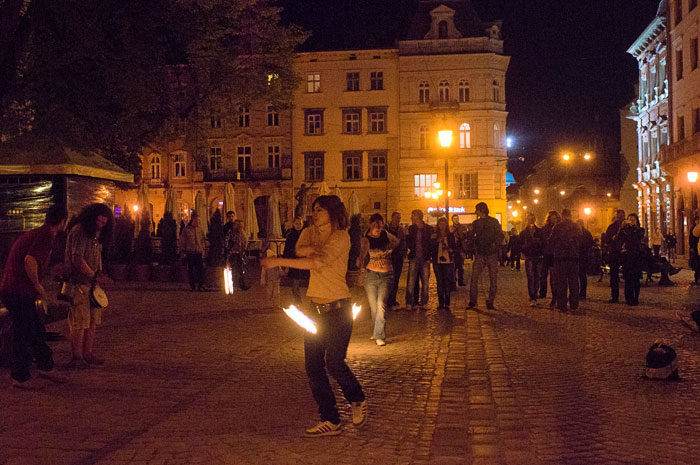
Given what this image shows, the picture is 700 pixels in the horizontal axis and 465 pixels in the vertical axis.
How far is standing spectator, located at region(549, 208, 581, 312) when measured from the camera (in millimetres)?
14352

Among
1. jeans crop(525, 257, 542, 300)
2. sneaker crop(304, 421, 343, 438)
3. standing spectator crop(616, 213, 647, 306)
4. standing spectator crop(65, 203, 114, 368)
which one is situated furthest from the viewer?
jeans crop(525, 257, 542, 300)

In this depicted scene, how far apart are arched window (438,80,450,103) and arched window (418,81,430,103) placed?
865mm

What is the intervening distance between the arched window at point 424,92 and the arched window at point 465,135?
3205mm

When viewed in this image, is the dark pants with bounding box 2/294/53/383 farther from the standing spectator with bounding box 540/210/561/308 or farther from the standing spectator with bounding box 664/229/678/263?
the standing spectator with bounding box 664/229/678/263

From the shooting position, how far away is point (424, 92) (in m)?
56.9

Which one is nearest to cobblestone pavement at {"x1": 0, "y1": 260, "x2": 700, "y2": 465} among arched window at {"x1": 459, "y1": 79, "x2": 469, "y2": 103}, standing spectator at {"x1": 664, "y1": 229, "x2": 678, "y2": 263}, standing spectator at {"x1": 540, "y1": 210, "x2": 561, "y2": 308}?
standing spectator at {"x1": 540, "y1": 210, "x2": 561, "y2": 308}

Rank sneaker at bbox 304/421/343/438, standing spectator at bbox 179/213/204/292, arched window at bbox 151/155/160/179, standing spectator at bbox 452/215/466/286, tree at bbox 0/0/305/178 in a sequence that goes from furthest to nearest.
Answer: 1. arched window at bbox 151/155/160/179
2. standing spectator at bbox 452/215/466/286
3. standing spectator at bbox 179/213/204/292
4. tree at bbox 0/0/305/178
5. sneaker at bbox 304/421/343/438

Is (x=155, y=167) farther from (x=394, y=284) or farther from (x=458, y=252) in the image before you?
(x=394, y=284)

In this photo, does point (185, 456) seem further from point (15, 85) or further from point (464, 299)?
point (464, 299)

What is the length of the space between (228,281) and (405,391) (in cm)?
1089

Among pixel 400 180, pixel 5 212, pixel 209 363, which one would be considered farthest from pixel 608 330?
pixel 400 180

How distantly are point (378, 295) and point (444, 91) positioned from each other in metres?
47.7

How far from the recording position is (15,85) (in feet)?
42.4

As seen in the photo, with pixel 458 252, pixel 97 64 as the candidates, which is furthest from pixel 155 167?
pixel 97 64
